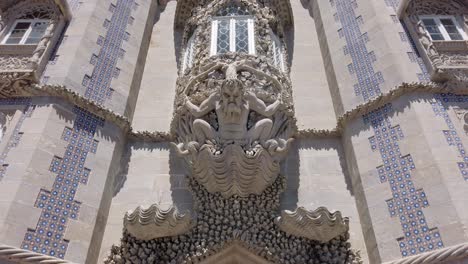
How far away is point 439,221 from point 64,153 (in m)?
6.37

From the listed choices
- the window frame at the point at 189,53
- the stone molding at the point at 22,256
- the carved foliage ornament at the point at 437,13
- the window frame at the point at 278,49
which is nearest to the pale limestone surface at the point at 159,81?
the window frame at the point at 189,53

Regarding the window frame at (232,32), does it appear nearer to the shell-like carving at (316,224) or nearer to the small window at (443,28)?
Answer: the shell-like carving at (316,224)

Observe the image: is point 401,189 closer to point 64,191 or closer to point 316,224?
point 316,224

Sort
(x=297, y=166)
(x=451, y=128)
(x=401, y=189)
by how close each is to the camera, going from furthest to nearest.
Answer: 1. (x=297, y=166)
2. (x=451, y=128)
3. (x=401, y=189)

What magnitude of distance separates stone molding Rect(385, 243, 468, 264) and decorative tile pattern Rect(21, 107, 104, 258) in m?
5.38

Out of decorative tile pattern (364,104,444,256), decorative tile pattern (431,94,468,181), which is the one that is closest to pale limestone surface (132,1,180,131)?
decorative tile pattern (364,104,444,256)

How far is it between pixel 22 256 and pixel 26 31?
6.25 m

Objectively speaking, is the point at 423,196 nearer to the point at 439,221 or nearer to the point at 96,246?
the point at 439,221

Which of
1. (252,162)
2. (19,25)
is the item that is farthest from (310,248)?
(19,25)

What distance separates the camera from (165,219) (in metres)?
6.58

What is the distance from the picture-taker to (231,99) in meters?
7.33

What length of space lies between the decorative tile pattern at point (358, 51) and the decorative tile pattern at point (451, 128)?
3.67 ft

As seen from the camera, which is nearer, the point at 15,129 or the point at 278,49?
the point at 15,129

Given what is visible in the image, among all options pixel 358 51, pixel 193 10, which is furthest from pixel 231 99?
pixel 193 10
